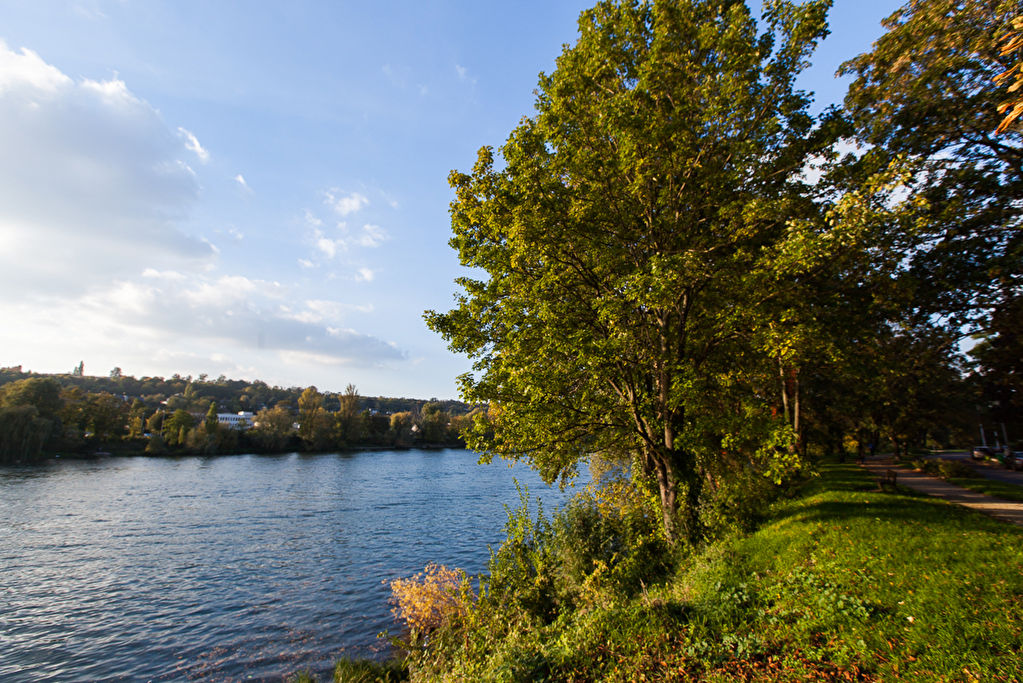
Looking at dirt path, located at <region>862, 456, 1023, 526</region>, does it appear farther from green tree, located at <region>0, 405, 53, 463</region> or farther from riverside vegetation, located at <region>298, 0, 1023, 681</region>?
green tree, located at <region>0, 405, 53, 463</region>

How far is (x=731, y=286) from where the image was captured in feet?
36.1

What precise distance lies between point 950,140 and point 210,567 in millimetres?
33126

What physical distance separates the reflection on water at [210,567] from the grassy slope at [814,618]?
8.10m

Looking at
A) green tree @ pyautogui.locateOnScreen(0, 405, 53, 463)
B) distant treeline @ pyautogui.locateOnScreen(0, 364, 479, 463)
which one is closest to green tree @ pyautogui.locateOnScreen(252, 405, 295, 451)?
distant treeline @ pyautogui.locateOnScreen(0, 364, 479, 463)

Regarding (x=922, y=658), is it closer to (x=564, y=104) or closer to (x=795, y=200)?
(x=795, y=200)

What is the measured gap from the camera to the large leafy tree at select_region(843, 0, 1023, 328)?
10.2 metres

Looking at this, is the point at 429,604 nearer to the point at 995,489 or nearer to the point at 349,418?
the point at 995,489

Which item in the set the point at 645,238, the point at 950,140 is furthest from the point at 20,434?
the point at 950,140

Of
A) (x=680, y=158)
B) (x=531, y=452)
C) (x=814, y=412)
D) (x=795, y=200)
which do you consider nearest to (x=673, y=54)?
(x=680, y=158)

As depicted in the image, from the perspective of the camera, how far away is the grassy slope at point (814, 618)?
18.1ft

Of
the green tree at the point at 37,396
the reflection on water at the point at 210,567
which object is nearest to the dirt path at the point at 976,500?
the reflection on water at the point at 210,567

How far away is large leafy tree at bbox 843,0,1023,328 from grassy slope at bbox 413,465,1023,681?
5534mm

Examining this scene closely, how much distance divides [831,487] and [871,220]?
15.2 meters

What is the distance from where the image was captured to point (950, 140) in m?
11.5
